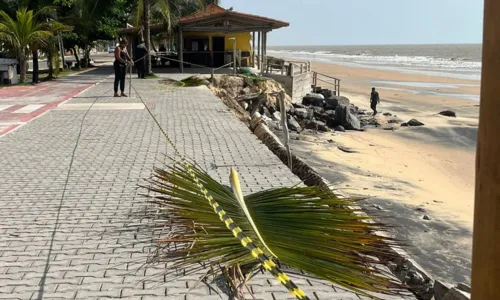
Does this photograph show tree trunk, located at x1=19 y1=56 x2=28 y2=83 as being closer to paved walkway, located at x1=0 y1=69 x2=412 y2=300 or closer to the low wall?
paved walkway, located at x1=0 y1=69 x2=412 y2=300

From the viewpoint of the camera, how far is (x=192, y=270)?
3928 mm

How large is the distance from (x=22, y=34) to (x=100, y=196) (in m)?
17.6

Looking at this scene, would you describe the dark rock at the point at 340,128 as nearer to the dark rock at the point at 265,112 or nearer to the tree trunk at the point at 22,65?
the dark rock at the point at 265,112

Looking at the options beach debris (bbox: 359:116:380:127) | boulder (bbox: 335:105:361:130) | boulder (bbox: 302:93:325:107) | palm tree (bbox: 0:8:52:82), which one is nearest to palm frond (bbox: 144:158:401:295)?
boulder (bbox: 335:105:361:130)

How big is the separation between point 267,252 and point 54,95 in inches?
625

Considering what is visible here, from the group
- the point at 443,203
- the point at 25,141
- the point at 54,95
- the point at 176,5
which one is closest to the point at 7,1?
the point at 176,5

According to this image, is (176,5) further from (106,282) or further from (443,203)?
(106,282)

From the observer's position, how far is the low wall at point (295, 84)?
23.8 m

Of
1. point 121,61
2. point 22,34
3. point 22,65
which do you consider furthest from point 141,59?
point 121,61

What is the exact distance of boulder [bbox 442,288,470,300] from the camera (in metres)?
3.62

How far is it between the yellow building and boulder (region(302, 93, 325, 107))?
2934 mm

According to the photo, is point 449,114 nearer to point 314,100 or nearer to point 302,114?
point 314,100

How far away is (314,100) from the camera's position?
24.9 meters

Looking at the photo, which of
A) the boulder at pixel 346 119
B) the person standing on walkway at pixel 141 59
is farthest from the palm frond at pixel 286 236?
the person standing on walkway at pixel 141 59
